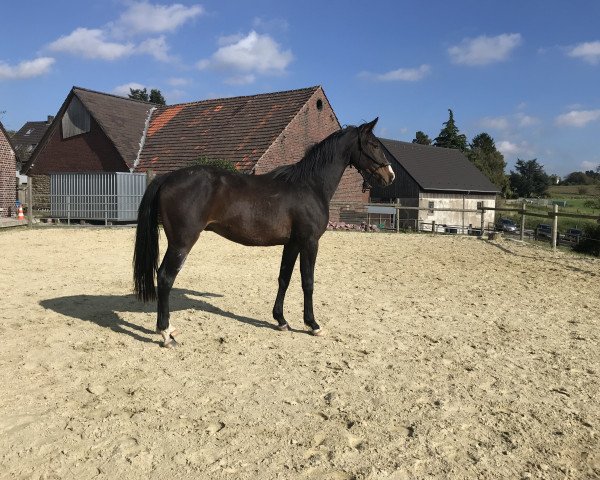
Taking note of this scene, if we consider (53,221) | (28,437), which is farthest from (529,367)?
(53,221)

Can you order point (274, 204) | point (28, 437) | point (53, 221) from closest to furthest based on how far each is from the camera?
point (28, 437) → point (274, 204) → point (53, 221)

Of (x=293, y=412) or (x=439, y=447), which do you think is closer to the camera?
(x=439, y=447)

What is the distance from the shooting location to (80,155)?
974 inches

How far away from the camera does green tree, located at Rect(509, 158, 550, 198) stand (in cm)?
7812

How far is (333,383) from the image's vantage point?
12.0 ft

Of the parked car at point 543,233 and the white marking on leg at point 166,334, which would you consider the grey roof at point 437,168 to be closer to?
the parked car at point 543,233

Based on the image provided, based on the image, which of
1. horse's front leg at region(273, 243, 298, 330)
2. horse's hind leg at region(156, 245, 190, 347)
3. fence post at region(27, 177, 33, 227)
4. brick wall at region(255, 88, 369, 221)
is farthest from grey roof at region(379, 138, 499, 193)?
horse's hind leg at region(156, 245, 190, 347)

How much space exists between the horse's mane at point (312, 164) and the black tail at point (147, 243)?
1208mm

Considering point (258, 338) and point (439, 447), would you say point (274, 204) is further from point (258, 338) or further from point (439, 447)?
point (439, 447)

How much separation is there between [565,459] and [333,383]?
1.60 metres

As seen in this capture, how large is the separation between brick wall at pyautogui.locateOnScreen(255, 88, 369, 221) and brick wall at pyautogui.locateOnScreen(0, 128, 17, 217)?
12913 mm

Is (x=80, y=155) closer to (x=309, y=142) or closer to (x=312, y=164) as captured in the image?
(x=309, y=142)

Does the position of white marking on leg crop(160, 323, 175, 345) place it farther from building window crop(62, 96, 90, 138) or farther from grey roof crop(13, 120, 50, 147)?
grey roof crop(13, 120, 50, 147)

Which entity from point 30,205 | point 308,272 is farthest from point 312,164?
point 30,205
